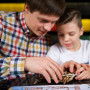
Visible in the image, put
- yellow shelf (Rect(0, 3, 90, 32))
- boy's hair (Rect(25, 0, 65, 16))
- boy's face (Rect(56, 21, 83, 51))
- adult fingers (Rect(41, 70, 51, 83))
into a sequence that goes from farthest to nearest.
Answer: yellow shelf (Rect(0, 3, 90, 32)) → boy's face (Rect(56, 21, 83, 51)) → boy's hair (Rect(25, 0, 65, 16)) → adult fingers (Rect(41, 70, 51, 83))

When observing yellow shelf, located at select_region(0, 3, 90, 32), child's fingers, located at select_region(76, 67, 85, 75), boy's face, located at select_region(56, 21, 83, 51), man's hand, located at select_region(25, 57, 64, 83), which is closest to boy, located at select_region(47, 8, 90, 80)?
boy's face, located at select_region(56, 21, 83, 51)

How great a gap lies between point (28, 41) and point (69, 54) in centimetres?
34

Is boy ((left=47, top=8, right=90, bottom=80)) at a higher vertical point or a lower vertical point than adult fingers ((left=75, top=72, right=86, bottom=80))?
higher

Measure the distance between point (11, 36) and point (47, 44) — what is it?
1.01 feet

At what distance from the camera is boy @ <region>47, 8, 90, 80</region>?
0.97m

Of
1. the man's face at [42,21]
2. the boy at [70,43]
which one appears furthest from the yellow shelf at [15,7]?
the man's face at [42,21]

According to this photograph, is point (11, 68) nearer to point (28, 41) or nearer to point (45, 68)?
point (45, 68)

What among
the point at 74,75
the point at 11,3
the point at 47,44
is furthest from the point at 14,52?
the point at 11,3

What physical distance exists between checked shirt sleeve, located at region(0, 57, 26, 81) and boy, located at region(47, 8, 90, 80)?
1.25 ft

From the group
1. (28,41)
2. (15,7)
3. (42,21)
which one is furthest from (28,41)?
Answer: (15,7)

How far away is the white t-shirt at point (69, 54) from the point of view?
1051mm

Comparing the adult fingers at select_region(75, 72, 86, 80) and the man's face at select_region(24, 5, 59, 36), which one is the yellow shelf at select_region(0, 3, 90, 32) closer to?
the man's face at select_region(24, 5, 59, 36)

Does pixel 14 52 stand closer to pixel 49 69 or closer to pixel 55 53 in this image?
pixel 55 53

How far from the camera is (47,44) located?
1.13 metres
